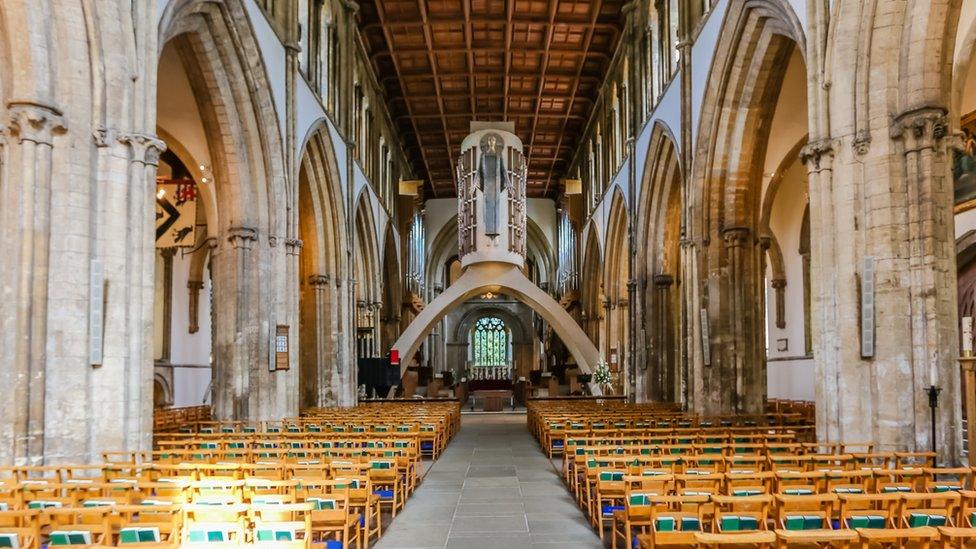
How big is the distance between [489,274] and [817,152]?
18.7 m

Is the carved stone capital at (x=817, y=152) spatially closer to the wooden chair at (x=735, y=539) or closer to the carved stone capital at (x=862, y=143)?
the carved stone capital at (x=862, y=143)

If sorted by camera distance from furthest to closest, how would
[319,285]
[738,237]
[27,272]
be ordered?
[319,285], [738,237], [27,272]

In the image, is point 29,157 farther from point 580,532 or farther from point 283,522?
point 580,532

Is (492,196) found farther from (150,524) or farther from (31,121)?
(150,524)

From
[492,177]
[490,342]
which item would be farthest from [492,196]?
[490,342]

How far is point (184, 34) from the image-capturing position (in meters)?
14.5

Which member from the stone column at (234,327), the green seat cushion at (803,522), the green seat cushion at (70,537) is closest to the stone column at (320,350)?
the stone column at (234,327)

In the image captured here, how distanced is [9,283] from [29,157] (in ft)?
4.58

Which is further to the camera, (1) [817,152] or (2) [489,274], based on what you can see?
(2) [489,274]

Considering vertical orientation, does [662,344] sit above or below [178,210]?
below

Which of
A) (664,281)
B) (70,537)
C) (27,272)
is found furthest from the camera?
(664,281)

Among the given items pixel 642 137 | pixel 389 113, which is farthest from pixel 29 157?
pixel 389 113

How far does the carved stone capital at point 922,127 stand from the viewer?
32.1 ft

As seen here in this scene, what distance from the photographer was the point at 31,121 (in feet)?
30.2
